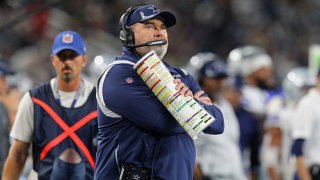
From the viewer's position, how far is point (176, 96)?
6207mm

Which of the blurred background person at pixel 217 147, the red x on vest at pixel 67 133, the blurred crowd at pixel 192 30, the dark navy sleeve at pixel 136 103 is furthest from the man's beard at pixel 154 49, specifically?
the blurred crowd at pixel 192 30

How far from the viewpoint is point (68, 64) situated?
27.2 feet

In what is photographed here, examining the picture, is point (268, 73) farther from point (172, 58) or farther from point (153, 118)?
point (172, 58)

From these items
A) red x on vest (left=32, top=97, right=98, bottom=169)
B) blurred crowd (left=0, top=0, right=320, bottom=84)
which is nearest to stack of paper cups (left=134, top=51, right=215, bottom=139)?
red x on vest (left=32, top=97, right=98, bottom=169)

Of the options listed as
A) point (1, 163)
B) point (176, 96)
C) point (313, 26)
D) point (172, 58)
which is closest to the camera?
point (176, 96)

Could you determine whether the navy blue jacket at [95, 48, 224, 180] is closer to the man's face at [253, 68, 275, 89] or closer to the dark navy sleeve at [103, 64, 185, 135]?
the dark navy sleeve at [103, 64, 185, 135]

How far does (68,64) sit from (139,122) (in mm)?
2039

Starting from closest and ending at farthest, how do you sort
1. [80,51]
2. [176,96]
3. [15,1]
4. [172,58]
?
[176,96] < [80,51] < [15,1] < [172,58]

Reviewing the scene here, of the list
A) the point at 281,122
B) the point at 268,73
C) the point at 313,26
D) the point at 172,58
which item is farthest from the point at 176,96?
the point at 313,26

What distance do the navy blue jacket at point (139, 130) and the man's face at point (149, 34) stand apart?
112 mm

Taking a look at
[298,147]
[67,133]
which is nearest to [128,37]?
[67,133]

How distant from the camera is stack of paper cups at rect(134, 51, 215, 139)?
617 centimetres

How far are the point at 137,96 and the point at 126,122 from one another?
0.62 feet

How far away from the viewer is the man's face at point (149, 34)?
657cm
